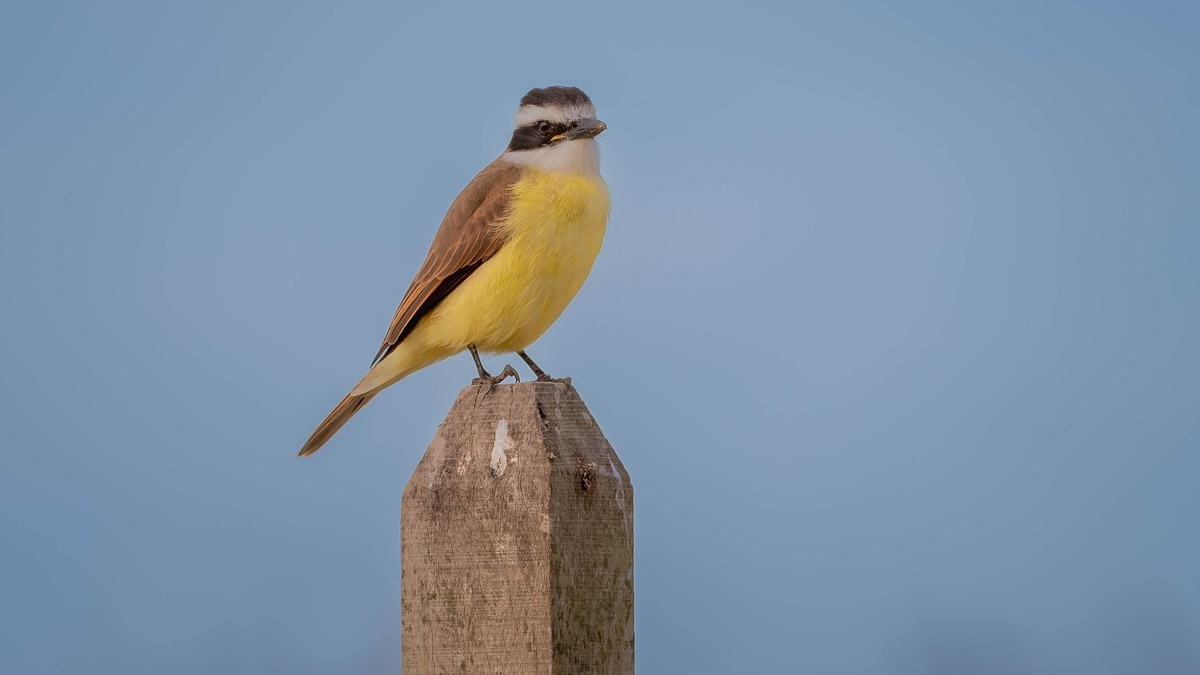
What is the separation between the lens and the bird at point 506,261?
19.2ft

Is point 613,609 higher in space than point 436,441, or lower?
lower

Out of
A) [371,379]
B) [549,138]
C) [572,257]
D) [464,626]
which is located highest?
[549,138]

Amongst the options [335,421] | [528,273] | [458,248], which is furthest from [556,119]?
[335,421]

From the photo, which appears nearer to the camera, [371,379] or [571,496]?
[571,496]

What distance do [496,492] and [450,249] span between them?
267 centimetres

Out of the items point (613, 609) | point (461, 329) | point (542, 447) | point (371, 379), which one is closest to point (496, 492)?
point (542, 447)

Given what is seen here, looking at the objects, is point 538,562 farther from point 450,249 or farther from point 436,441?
point 450,249

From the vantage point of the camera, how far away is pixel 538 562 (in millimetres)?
3525

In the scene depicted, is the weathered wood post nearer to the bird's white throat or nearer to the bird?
the bird

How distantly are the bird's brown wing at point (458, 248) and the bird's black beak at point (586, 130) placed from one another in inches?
12.7

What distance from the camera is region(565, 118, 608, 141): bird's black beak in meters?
6.42

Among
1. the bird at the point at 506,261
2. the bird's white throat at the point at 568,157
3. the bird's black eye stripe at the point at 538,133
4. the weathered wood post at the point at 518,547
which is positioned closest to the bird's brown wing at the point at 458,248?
the bird at the point at 506,261

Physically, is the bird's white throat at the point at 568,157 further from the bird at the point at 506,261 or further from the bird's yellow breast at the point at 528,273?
the bird's yellow breast at the point at 528,273

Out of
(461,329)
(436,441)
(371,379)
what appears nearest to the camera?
(436,441)
